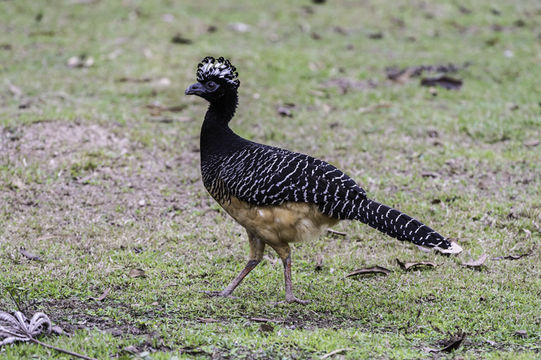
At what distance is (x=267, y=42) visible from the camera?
13.0 meters

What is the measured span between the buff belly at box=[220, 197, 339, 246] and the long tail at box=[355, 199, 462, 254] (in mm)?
317

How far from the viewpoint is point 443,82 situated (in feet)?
36.8

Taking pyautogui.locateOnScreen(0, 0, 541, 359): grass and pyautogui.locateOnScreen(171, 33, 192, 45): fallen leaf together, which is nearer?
pyautogui.locateOnScreen(0, 0, 541, 359): grass

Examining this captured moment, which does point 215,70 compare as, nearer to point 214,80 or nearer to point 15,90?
point 214,80

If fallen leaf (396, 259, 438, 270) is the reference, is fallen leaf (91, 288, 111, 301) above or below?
below

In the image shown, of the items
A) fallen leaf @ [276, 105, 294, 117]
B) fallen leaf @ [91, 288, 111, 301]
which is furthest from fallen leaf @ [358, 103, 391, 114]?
fallen leaf @ [91, 288, 111, 301]

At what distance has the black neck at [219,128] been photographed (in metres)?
5.85

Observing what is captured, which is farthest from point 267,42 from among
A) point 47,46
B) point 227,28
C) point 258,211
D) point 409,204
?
point 258,211

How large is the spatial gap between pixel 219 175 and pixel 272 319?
125cm

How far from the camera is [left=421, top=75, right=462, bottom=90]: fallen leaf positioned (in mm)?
11141

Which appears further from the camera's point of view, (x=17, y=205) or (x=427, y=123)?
(x=427, y=123)

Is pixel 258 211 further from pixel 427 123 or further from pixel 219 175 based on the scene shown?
pixel 427 123

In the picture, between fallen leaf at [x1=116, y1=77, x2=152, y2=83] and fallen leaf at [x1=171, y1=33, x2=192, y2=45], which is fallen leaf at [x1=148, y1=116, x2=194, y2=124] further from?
fallen leaf at [x1=171, y1=33, x2=192, y2=45]

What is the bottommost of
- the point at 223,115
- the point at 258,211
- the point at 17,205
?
the point at 17,205
